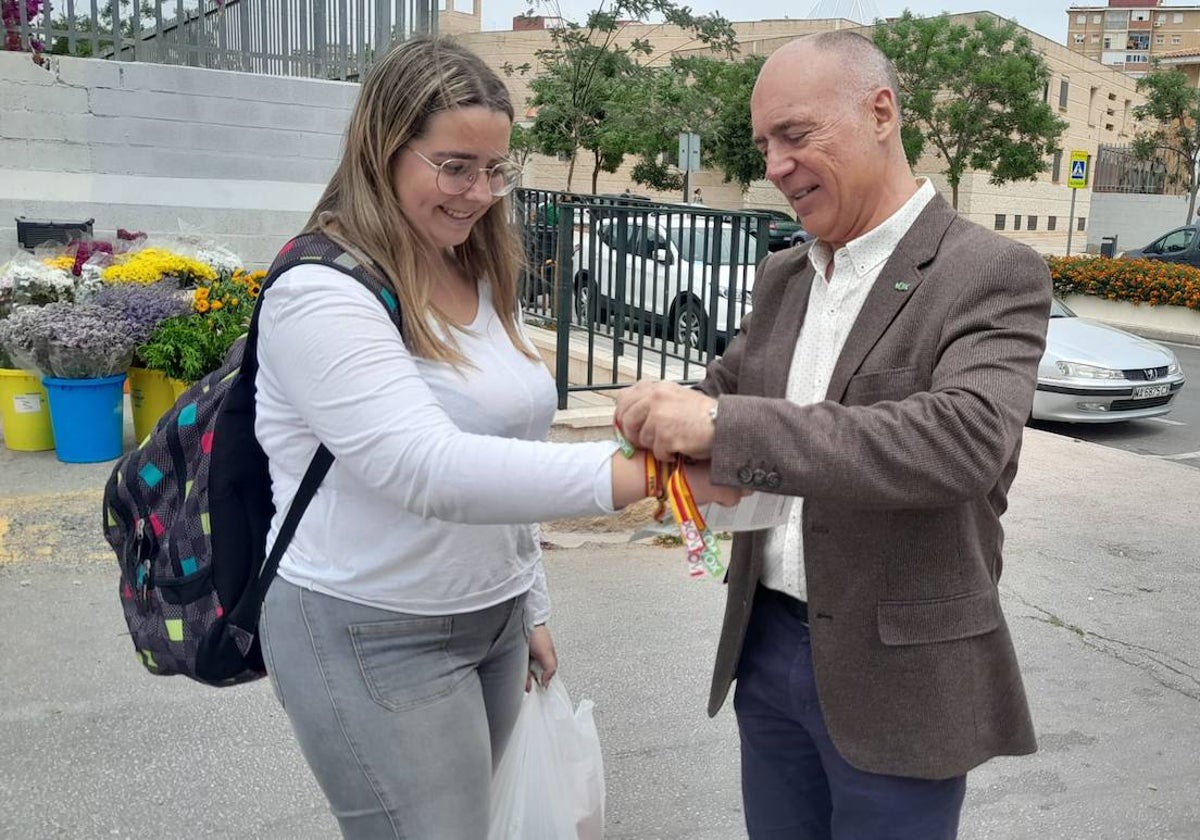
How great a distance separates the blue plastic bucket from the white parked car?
8.88ft

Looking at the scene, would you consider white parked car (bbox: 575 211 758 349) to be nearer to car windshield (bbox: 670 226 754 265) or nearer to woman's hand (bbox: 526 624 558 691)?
car windshield (bbox: 670 226 754 265)

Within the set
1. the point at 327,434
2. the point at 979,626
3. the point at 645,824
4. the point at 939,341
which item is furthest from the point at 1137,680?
the point at 327,434

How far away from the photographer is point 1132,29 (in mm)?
120188

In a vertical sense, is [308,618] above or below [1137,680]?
above

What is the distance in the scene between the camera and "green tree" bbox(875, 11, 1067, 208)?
98.7ft

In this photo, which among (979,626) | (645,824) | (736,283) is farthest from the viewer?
(736,283)

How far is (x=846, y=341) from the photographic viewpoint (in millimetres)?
1733

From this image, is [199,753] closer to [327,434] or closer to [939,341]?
[327,434]

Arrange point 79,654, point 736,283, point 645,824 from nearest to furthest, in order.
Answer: point 645,824, point 79,654, point 736,283

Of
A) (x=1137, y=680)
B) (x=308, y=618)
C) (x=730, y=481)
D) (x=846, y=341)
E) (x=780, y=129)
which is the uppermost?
(x=780, y=129)

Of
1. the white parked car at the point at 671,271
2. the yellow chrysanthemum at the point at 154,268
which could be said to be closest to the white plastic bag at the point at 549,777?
the white parked car at the point at 671,271

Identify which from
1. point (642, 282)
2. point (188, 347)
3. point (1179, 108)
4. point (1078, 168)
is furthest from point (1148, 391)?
point (1179, 108)

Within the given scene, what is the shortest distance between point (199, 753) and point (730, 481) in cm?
256

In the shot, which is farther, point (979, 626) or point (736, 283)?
point (736, 283)
